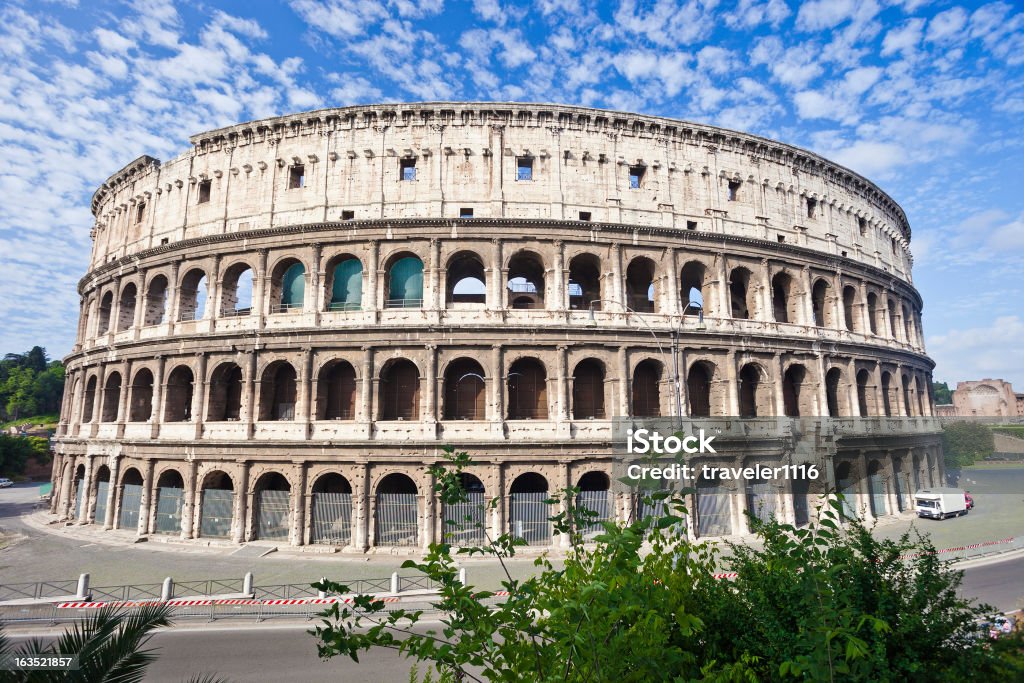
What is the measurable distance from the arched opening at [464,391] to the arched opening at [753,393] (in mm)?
12782

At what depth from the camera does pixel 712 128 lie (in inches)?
1022

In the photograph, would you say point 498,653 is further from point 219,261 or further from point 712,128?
point 712,128

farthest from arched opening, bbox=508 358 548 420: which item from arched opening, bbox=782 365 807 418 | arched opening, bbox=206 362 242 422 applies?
arched opening, bbox=782 365 807 418

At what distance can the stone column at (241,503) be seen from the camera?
71.8ft

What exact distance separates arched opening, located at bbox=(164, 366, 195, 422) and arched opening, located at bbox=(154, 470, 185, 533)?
2752 mm

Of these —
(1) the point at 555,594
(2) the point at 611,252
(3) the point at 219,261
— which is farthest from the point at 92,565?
(2) the point at 611,252

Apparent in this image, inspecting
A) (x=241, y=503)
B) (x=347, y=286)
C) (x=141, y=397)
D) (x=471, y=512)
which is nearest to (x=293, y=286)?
(x=347, y=286)

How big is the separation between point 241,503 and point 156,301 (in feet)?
43.2

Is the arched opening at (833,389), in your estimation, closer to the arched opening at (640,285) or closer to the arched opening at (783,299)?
the arched opening at (783,299)

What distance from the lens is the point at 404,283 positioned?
2330cm

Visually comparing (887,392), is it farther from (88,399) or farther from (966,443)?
(88,399)

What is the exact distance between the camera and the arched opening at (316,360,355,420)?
23.1 meters

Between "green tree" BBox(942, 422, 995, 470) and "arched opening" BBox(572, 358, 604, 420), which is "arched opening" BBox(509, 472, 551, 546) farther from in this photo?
"green tree" BBox(942, 422, 995, 470)

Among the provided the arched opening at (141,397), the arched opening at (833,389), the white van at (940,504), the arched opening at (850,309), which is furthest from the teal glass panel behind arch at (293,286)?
the white van at (940,504)
